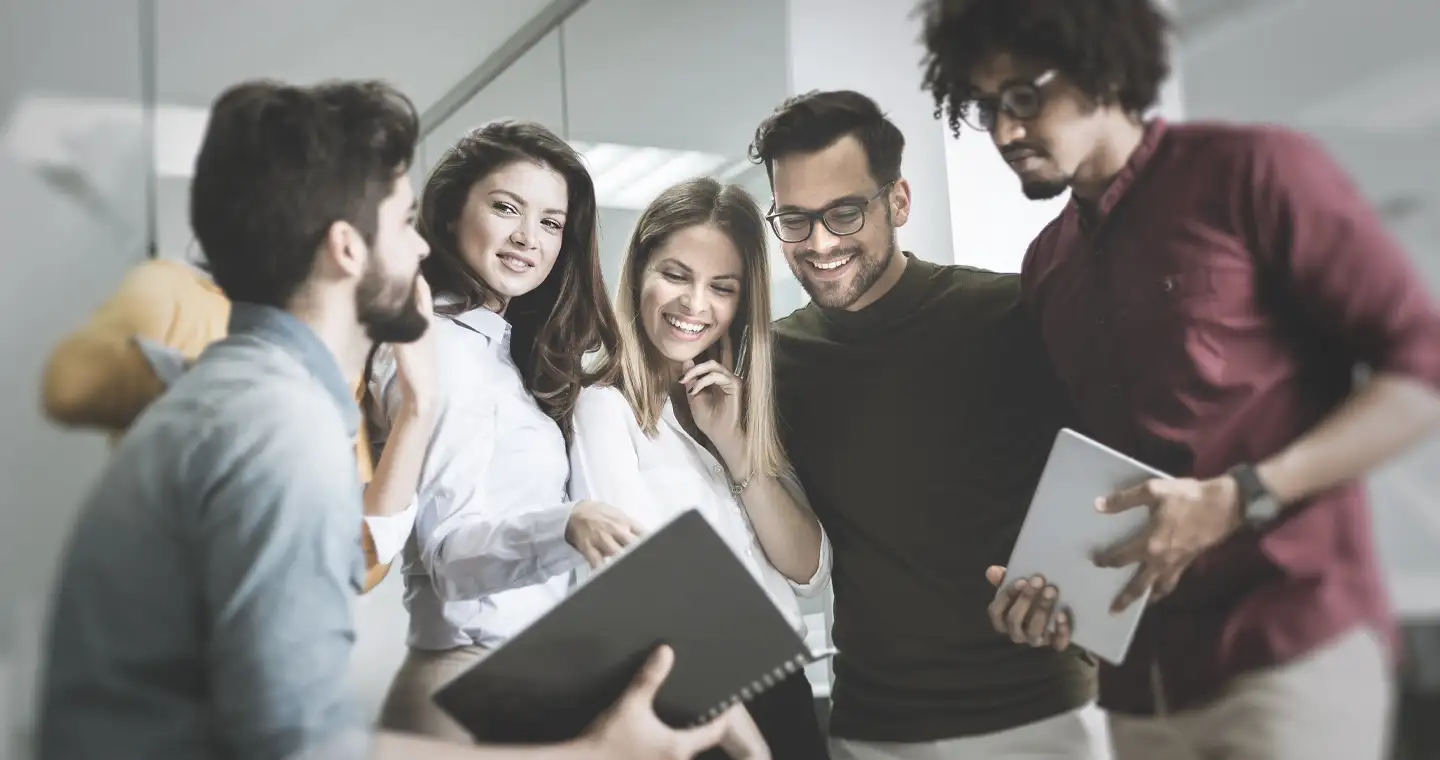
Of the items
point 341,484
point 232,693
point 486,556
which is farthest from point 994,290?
point 232,693

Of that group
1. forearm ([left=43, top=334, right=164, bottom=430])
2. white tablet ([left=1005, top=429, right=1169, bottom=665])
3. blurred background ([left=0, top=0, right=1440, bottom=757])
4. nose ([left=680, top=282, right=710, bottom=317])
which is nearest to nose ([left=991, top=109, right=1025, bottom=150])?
blurred background ([left=0, top=0, right=1440, bottom=757])

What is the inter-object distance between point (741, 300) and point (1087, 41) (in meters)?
0.63

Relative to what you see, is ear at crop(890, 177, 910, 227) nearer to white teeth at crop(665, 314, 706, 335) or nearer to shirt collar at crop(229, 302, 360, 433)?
white teeth at crop(665, 314, 706, 335)

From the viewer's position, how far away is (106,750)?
1.17 m

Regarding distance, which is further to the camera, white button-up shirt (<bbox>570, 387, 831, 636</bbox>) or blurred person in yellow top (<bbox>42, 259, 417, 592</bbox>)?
white button-up shirt (<bbox>570, 387, 831, 636</bbox>)

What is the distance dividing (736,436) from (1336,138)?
887mm

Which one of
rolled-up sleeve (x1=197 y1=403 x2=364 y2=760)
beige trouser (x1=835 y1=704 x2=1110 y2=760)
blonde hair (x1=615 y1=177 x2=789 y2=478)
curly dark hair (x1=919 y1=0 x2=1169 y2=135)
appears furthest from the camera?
blonde hair (x1=615 y1=177 x2=789 y2=478)

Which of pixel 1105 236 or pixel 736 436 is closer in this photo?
pixel 1105 236

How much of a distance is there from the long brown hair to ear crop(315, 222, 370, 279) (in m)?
0.22

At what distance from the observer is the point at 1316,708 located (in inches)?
50.1

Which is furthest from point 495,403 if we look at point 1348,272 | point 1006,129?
point 1348,272

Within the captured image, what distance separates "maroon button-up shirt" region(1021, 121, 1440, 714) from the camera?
4.17 ft

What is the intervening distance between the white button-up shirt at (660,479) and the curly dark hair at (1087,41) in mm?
654

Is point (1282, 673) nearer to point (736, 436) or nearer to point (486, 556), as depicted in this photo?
point (736, 436)
